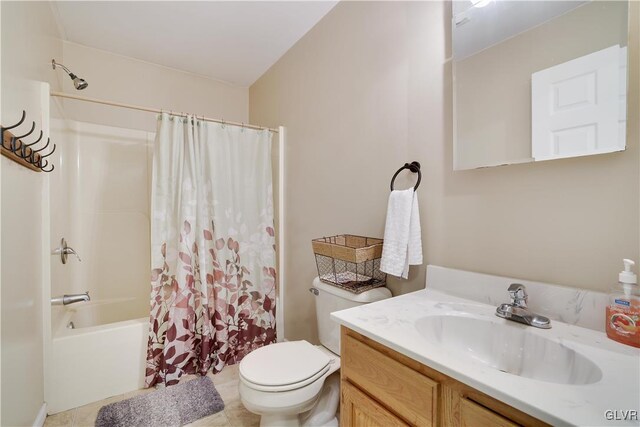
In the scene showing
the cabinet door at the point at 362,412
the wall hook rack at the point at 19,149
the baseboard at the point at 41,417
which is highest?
the wall hook rack at the point at 19,149

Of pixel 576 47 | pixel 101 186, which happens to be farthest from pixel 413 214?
pixel 101 186

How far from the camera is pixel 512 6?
105 cm

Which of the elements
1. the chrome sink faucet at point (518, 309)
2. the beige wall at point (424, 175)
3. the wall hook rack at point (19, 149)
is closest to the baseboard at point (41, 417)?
the wall hook rack at point (19, 149)

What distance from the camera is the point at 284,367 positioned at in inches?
52.6

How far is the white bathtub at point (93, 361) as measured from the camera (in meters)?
1.68

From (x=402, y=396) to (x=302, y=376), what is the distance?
0.59m

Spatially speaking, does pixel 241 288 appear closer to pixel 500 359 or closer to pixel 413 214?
pixel 413 214

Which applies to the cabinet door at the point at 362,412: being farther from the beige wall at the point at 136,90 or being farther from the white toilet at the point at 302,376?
the beige wall at the point at 136,90

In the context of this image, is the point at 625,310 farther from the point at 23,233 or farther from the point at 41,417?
the point at 41,417

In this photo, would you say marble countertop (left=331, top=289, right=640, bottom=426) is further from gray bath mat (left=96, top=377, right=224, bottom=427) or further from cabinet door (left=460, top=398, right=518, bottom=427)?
gray bath mat (left=96, top=377, right=224, bottom=427)

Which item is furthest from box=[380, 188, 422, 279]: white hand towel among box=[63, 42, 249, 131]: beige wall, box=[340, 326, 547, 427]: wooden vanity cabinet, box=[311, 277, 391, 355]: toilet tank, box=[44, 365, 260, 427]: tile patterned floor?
box=[63, 42, 249, 131]: beige wall

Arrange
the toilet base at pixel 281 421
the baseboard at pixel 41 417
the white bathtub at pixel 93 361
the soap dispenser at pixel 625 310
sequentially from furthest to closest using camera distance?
the white bathtub at pixel 93 361
the baseboard at pixel 41 417
the toilet base at pixel 281 421
the soap dispenser at pixel 625 310

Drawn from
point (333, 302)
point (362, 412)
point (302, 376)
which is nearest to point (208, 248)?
point (333, 302)

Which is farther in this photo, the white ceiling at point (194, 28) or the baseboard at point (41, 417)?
the white ceiling at point (194, 28)
